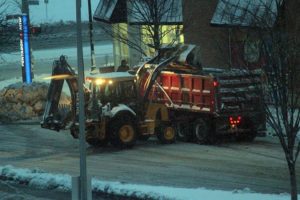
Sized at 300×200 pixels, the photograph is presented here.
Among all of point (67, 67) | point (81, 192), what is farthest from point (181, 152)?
point (81, 192)

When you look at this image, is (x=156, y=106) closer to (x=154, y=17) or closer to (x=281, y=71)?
(x=154, y=17)

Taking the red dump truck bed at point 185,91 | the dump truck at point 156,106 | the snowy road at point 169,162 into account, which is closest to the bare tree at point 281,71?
the snowy road at point 169,162

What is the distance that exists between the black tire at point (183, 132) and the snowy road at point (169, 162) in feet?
1.81

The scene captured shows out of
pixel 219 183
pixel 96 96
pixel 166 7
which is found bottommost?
pixel 219 183

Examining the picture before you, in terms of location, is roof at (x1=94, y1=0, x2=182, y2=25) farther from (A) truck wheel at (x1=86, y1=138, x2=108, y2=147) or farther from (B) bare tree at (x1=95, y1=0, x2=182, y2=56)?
(A) truck wheel at (x1=86, y1=138, x2=108, y2=147)

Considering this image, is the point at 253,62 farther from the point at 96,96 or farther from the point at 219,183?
the point at 96,96

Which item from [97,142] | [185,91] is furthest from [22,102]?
[185,91]

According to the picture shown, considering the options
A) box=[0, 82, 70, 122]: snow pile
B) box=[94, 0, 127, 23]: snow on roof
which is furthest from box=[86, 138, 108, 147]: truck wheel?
box=[94, 0, 127, 23]: snow on roof

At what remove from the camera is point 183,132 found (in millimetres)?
21484

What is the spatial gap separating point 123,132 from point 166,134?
5.06 ft

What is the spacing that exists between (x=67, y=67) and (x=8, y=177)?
5.98 m

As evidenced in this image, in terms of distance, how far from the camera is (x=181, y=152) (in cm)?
1909

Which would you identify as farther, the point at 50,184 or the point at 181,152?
the point at 181,152

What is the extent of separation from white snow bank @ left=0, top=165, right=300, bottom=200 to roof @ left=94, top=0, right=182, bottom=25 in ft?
42.4
